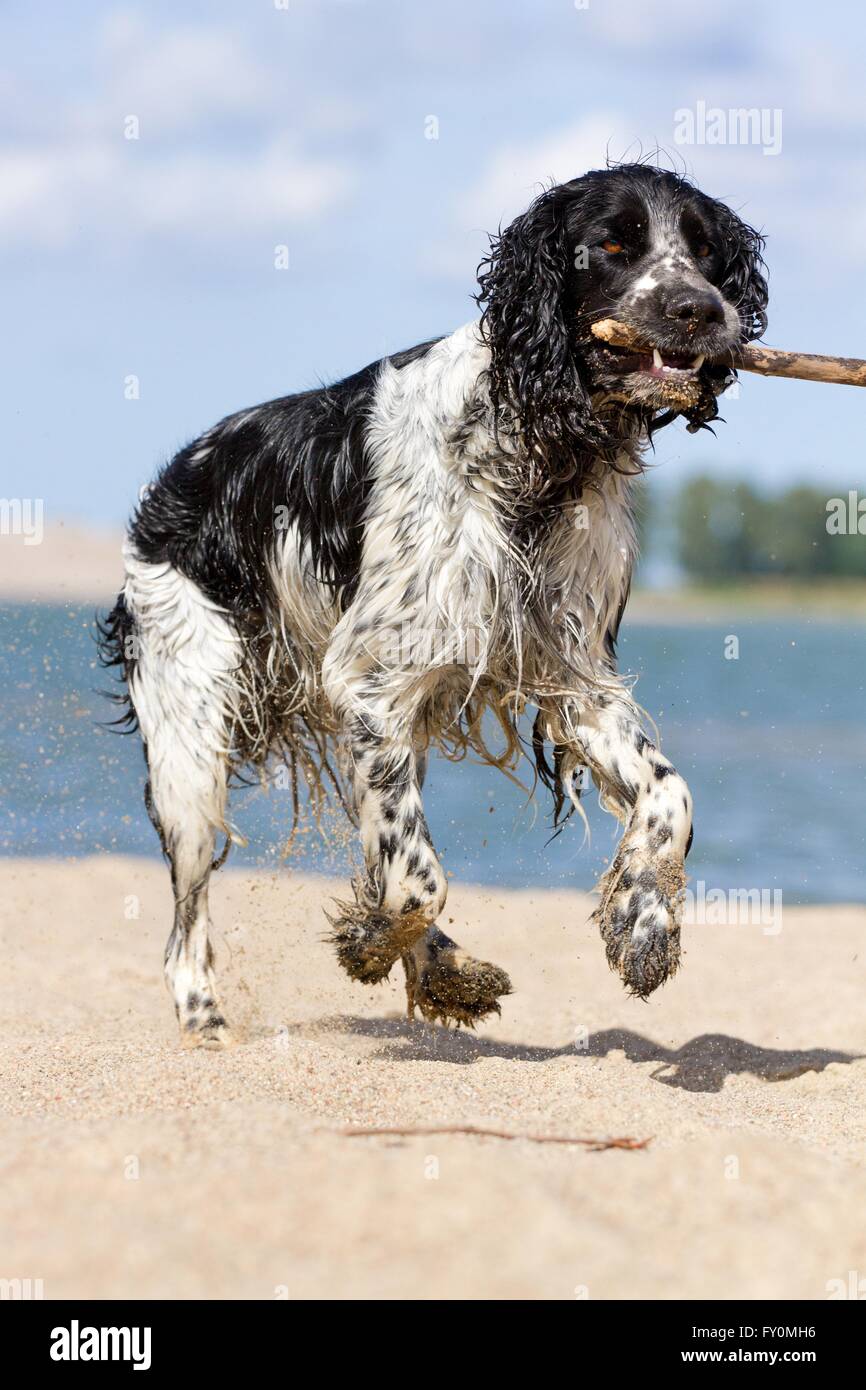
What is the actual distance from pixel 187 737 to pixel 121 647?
489 mm

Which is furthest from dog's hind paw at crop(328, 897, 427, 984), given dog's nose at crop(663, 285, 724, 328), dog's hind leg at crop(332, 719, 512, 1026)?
dog's nose at crop(663, 285, 724, 328)

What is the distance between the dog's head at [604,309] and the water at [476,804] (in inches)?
50.3

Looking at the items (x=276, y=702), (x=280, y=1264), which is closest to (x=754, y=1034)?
(x=276, y=702)

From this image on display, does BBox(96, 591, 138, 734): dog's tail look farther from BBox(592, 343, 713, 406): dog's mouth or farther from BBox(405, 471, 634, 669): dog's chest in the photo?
BBox(592, 343, 713, 406): dog's mouth

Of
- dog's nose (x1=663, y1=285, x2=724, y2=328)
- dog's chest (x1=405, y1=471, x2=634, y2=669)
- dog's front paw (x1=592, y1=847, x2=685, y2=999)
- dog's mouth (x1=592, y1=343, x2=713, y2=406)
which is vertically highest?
dog's nose (x1=663, y1=285, x2=724, y2=328)

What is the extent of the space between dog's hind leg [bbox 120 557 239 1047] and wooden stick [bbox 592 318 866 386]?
1770 millimetres

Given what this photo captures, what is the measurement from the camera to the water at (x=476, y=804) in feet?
26.0

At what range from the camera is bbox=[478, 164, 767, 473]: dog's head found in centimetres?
428

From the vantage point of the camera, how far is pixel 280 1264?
2.69 m

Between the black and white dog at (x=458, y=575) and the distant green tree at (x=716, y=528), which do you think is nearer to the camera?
the black and white dog at (x=458, y=575)

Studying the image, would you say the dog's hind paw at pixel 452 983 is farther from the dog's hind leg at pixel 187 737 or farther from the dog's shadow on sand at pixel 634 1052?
the dog's hind leg at pixel 187 737

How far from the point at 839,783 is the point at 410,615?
38.3 feet

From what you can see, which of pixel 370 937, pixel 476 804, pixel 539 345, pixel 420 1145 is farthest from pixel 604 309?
pixel 476 804

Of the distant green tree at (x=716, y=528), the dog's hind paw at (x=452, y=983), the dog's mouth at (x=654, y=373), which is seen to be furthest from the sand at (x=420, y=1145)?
the distant green tree at (x=716, y=528)
